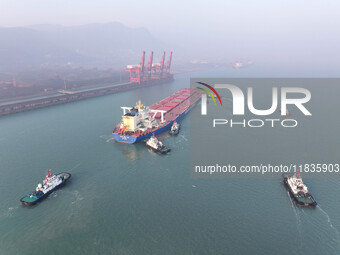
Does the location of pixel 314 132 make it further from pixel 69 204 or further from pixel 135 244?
pixel 69 204

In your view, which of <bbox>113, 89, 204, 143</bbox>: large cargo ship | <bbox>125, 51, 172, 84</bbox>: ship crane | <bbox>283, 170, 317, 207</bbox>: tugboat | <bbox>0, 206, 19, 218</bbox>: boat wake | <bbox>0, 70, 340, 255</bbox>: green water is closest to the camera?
<bbox>0, 70, 340, 255</bbox>: green water

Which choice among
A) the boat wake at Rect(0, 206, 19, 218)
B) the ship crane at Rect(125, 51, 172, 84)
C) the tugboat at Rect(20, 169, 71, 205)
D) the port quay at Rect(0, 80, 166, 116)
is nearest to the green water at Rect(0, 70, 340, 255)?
the boat wake at Rect(0, 206, 19, 218)

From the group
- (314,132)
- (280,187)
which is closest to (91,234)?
(280,187)

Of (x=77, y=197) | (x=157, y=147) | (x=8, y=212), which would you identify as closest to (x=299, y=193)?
(x=157, y=147)

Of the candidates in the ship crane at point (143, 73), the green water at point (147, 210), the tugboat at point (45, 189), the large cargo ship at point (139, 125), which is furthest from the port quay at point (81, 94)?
the tugboat at point (45, 189)

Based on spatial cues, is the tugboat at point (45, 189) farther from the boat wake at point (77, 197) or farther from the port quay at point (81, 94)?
the port quay at point (81, 94)

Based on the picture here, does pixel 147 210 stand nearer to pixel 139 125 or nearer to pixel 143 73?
pixel 139 125

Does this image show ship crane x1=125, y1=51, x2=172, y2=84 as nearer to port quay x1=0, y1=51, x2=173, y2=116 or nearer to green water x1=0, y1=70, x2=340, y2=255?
port quay x1=0, y1=51, x2=173, y2=116
